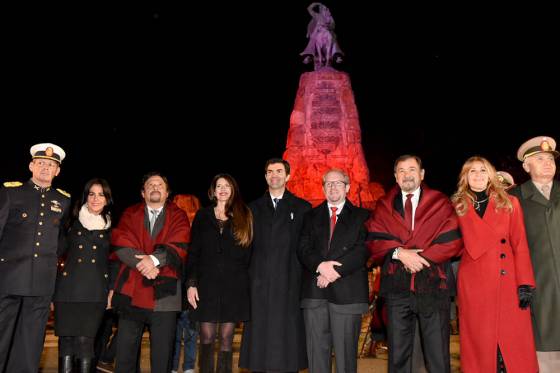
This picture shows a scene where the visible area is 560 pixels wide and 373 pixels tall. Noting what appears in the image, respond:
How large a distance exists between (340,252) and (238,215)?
1088mm

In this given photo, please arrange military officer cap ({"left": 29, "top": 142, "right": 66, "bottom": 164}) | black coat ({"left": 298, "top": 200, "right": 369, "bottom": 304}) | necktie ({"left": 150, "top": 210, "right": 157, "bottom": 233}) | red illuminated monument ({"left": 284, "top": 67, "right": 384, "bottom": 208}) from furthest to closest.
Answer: red illuminated monument ({"left": 284, "top": 67, "right": 384, "bottom": 208}), military officer cap ({"left": 29, "top": 142, "right": 66, "bottom": 164}), necktie ({"left": 150, "top": 210, "right": 157, "bottom": 233}), black coat ({"left": 298, "top": 200, "right": 369, "bottom": 304})

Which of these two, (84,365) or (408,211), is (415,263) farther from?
(84,365)

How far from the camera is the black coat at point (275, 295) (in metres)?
5.55

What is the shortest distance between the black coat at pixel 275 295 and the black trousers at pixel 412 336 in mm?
1030

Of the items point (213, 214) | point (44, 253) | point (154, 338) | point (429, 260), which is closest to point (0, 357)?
point (44, 253)

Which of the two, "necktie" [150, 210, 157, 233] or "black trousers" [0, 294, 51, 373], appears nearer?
"black trousers" [0, 294, 51, 373]

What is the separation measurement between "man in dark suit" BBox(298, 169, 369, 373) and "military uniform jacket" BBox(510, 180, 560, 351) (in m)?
1.60

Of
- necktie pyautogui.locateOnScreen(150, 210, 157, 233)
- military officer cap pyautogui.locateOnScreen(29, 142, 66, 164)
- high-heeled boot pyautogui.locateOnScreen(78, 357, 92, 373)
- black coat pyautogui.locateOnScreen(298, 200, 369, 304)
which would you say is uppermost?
military officer cap pyautogui.locateOnScreen(29, 142, 66, 164)

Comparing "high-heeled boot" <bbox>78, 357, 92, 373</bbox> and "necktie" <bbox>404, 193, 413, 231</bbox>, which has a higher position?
"necktie" <bbox>404, 193, 413, 231</bbox>

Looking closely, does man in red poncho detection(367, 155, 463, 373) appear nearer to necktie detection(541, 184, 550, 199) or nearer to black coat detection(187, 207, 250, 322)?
necktie detection(541, 184, 550, 199)

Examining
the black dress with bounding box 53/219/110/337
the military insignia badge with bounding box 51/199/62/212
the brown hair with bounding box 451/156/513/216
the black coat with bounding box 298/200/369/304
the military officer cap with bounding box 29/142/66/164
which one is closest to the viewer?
the brown hair with bounding box 451/156/513/216

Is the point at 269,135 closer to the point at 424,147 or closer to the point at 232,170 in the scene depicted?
the point at 232,170

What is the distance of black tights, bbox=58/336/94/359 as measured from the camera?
17.9ft

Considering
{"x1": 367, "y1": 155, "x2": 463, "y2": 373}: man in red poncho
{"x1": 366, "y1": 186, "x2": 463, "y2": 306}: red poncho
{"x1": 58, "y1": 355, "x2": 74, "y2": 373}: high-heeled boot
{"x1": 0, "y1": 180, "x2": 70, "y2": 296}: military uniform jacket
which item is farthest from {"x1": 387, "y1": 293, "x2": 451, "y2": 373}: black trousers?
{"x1": 0, "y1": 180, "x2": 70, "y2": 296}: military uniform jacket
